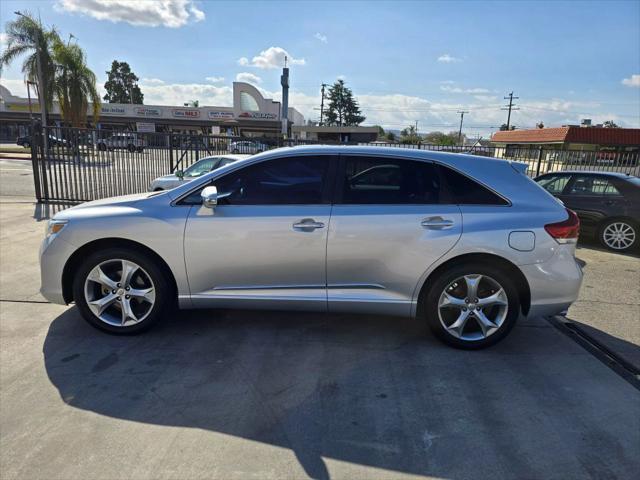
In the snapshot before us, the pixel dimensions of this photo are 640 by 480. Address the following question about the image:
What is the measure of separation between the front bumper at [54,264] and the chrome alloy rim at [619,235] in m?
8.39

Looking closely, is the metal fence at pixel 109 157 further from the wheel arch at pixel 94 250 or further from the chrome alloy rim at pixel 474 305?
the wheel arch at pixel 94 250

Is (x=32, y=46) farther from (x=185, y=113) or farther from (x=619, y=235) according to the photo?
(x=619, y=235)

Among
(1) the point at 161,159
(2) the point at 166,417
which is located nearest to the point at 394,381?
(2) the point at 166,417

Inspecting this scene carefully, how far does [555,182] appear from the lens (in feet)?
28.0

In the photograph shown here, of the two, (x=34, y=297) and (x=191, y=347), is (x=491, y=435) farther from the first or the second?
(x=34, y=297)

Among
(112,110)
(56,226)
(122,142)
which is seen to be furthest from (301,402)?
(112,110)

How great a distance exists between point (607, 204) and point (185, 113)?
48757 mm

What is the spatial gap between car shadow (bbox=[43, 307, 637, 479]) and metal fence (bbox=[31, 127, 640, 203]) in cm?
703

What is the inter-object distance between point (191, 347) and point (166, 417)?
0.94 meters

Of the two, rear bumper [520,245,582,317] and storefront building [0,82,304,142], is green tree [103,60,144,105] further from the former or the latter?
rear bumper [520,245,582,317]

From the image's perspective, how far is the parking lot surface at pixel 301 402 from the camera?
2.39 m

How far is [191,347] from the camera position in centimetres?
365

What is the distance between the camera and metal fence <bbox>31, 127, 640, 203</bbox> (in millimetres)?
10055

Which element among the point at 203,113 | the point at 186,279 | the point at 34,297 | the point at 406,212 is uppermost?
the point at 203,113
